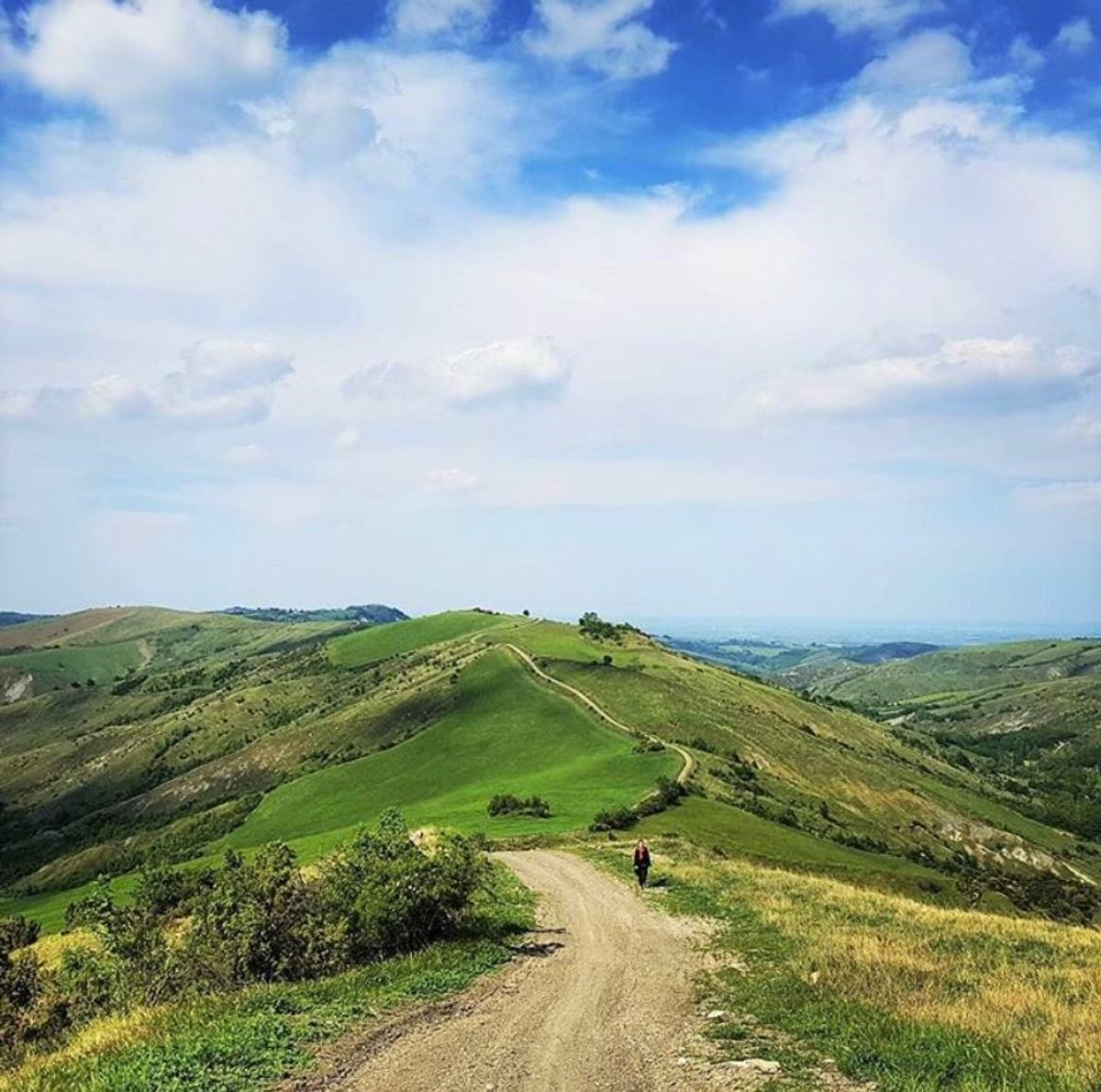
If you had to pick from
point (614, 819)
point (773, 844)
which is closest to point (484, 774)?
point (614, 819)

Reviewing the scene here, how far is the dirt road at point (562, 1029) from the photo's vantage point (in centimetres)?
1597

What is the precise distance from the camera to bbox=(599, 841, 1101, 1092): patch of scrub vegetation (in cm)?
1549

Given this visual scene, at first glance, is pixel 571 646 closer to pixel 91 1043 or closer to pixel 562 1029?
pixel 562 1029

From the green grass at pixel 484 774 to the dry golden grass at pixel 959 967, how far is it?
2855 cm

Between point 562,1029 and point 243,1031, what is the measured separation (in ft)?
21.7

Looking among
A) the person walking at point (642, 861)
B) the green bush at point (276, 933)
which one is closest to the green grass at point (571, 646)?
the person walking at point (642, 861)

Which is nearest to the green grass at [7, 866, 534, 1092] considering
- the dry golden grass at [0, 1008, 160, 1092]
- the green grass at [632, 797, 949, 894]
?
the dry golden grass at [0, 1008, 160, 1092]

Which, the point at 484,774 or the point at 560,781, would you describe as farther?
the point at 484,774

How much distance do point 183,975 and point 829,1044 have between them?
1667 cm

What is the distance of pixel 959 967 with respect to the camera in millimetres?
23734

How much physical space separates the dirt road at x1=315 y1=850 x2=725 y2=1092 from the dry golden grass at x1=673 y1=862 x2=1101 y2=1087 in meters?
4.12

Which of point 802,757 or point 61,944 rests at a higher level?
point 61,944

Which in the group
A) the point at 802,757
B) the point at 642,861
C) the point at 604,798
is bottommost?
the point at 802,757

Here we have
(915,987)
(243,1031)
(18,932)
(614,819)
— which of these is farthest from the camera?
(614,819)
